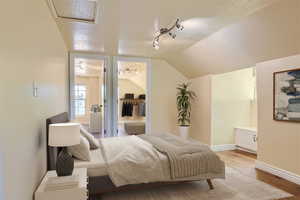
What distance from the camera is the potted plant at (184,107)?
16.8 feet

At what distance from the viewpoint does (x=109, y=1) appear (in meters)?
2.21

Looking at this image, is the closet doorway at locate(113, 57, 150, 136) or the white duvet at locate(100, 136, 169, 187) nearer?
the white duvet at locate(100, 136, 169, 187)

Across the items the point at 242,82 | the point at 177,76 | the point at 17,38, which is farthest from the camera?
the point at 177,76

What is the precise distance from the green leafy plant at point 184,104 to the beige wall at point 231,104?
2.46ft

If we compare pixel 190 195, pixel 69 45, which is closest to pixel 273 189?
pixel 190 195

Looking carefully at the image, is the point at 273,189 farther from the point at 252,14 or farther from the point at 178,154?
the point at 252,14

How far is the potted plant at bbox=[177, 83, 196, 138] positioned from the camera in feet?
16.8

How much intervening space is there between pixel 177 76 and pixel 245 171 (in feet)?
9.93

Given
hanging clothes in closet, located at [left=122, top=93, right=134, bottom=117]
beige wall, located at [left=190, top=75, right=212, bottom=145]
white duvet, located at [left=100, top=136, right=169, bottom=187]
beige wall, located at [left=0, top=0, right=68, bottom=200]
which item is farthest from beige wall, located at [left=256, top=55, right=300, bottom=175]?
hanging clothes in closet, located at [left=122, top=93, right=134, bottom=117]

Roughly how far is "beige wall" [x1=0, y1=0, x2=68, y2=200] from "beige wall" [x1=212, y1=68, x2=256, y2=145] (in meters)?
3.94

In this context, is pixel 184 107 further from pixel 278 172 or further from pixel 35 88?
pixel 35 88

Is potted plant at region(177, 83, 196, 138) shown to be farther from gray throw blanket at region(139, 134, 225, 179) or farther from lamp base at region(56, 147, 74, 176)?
lamp base at region(56, 147, 74, 176)

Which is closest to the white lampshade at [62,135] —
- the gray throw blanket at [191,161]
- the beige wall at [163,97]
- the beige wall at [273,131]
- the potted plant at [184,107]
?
the gray throw blanket at [191,161]

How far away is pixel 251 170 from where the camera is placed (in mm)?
A: 3514
